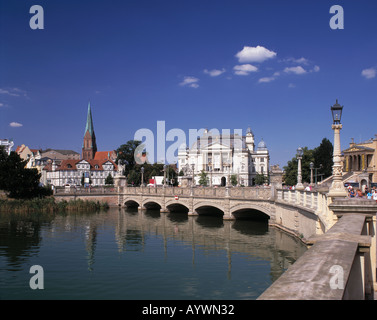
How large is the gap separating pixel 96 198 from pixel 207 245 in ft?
116

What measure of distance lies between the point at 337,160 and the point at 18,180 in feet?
163

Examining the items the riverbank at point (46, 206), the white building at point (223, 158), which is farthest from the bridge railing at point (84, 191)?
the white building at point (223, 158)

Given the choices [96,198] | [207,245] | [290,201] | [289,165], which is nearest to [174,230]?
[207,245]

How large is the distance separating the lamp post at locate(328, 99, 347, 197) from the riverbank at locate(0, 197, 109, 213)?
44114 mm

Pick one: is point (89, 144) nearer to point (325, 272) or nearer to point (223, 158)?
point (223, 158)

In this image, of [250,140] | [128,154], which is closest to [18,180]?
[128,154]

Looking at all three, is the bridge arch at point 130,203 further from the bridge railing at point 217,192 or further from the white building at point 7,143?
the white building at point 7,143

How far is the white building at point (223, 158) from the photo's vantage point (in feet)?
397

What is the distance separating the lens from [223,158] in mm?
125125

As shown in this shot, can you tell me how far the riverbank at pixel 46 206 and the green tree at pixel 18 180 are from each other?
99.0 inches

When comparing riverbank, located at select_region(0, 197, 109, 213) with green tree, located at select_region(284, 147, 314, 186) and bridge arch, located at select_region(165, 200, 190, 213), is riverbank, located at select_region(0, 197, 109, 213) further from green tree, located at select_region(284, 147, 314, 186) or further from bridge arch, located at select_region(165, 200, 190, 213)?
green tree, located at select_region(284, 147, 314, 186)
